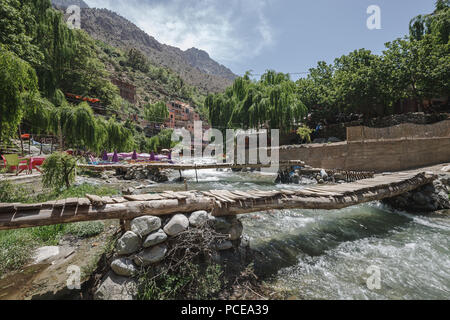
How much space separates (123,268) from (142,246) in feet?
1.09

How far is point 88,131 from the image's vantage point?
14070 mm

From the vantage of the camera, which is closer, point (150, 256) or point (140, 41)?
point (150, 256)

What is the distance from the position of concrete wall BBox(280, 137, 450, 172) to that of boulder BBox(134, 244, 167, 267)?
49.4 feet

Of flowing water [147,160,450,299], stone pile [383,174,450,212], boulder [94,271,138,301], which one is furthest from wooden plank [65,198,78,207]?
stone pile [383,174,450,212]

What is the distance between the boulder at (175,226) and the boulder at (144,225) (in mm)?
160

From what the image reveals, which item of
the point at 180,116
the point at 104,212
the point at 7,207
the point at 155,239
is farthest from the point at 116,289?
the point at 180,116

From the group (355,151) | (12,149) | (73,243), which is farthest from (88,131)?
(355,151)

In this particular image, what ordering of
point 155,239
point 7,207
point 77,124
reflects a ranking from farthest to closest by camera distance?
point 77,124 < point 155,239 < point 7,207

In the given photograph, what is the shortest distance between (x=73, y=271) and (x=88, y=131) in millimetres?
13994

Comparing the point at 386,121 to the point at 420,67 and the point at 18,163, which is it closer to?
the point at 420,67

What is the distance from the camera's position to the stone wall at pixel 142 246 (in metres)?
2.38

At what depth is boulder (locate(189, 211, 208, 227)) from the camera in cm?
304

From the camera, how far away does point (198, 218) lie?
121 inches

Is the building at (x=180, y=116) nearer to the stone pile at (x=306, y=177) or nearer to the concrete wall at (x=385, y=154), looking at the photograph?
the stone pile at (x=306, y=177)
